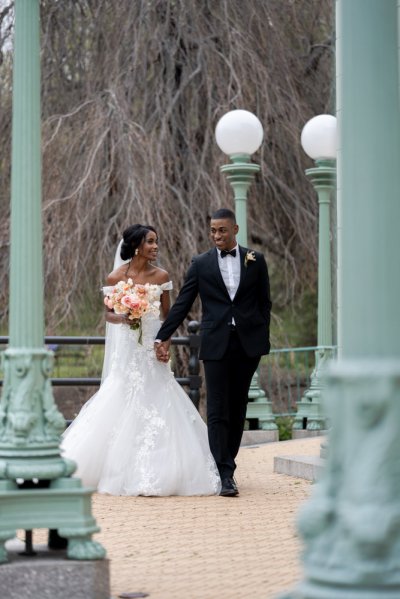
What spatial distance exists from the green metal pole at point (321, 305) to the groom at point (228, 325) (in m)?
4.17

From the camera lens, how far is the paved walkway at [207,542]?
5.89m

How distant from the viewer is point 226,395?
9.62m

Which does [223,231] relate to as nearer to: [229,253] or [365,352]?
[229,253]

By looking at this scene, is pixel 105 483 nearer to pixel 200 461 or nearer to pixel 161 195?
pixel 200 461

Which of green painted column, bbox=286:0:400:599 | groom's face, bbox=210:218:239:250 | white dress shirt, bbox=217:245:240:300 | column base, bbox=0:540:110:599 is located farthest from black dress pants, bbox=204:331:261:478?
green painted column, bbox=286:0:400:599

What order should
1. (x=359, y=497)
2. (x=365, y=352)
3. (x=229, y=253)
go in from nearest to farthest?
1. (x=359, y=497)
2. (x=365, y=352)
3. (x=229, y=253)

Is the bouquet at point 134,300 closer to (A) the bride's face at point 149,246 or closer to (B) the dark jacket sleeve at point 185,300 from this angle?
(A) the bride's face at point 149,246

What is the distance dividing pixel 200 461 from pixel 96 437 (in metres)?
0.87

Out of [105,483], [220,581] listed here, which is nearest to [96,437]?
[105,483]

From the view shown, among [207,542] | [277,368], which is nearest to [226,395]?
[207,542]

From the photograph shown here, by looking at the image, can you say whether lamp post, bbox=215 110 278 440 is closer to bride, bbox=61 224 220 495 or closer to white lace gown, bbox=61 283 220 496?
bride, bbox=61 224 220 495

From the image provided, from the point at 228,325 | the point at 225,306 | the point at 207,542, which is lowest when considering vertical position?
the point at 207,542

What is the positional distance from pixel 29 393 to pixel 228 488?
14.4 ft

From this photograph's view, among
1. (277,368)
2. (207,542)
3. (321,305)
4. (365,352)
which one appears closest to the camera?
(365,352)
